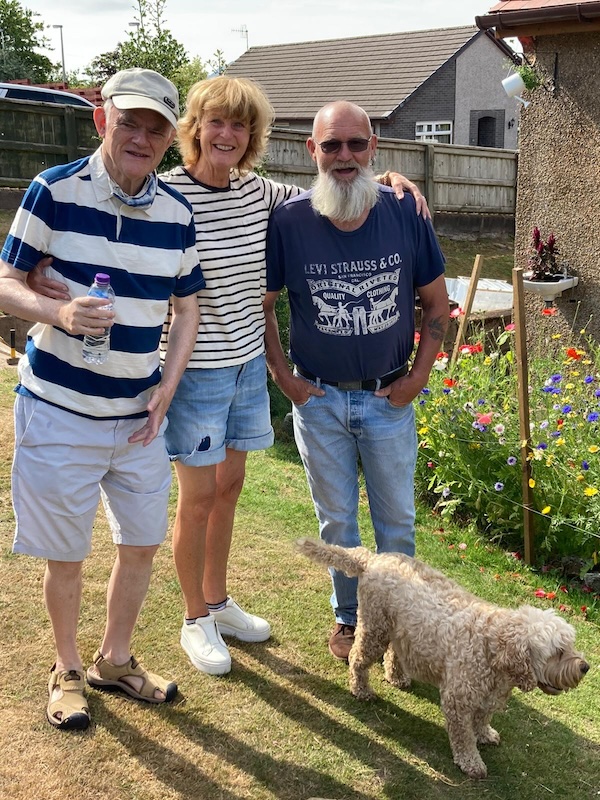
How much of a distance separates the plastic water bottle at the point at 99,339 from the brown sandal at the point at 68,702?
1.26 meters

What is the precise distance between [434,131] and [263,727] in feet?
90.1

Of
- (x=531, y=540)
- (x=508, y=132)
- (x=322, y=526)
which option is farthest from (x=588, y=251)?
(x=508, y=132)

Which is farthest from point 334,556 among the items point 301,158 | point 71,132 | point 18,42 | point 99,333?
point 18,42

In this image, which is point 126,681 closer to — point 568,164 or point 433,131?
point 568,164

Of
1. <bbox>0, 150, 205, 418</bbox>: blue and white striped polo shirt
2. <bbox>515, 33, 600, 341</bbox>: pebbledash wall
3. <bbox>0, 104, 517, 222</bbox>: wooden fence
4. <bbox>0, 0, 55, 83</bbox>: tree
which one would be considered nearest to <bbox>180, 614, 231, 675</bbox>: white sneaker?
<bbox>0, 150, 205, 418</bbox>: blue and white striped polo shirt

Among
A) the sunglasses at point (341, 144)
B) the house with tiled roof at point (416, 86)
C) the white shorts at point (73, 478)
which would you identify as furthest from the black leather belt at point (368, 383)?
the house with tiled roof at point (416, 86)

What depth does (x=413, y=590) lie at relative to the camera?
3.00m

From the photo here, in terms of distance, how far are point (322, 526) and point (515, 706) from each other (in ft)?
3.56

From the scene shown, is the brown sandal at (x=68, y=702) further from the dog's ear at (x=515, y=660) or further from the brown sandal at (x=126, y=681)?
the dog's ear at (x=515, y=660)

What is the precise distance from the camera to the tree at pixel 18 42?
105 ft

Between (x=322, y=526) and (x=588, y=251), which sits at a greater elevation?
(x=588, y=251)

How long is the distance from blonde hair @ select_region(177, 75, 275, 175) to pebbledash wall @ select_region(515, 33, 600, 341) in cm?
495

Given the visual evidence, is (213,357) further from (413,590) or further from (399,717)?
(399,717)

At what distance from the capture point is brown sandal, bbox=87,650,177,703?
10.3 ft
